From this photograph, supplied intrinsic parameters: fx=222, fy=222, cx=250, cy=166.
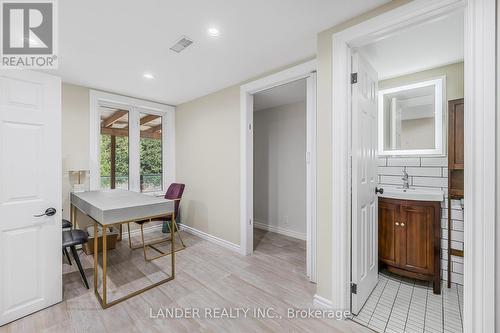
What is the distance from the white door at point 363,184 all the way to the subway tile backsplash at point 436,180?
0.69m

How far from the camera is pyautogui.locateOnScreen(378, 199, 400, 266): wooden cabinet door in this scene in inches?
93.7

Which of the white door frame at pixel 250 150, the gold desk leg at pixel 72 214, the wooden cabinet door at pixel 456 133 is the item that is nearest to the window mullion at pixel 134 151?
the gold desk leg at pixel 72 214

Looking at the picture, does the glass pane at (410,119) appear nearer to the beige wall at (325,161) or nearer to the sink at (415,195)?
the sink at (415,195)

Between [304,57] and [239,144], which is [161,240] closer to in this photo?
[239,144]

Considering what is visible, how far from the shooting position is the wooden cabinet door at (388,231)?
2.38 m

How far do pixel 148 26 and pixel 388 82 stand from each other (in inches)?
110

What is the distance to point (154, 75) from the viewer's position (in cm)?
301

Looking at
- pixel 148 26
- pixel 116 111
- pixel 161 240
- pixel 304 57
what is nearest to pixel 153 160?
pixel 116 111

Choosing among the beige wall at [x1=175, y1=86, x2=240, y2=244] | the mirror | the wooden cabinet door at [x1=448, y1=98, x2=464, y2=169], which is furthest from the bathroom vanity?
the beige wall at [x1=175, y1=86, x2=240, y2=244]

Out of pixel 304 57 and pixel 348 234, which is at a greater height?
pixel 304 57

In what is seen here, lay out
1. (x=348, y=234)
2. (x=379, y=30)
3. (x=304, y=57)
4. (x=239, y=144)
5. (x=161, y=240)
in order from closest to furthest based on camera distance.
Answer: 1. (x=379, y=30)
2. (x=348, y=234)
3. (x=304, y=57)
4. (x=239, y=144)
5. (x=161, y=240)

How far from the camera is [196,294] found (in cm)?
221

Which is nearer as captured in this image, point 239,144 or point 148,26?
point 148,26

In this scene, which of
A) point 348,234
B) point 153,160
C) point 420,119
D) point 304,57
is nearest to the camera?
point 348,234
